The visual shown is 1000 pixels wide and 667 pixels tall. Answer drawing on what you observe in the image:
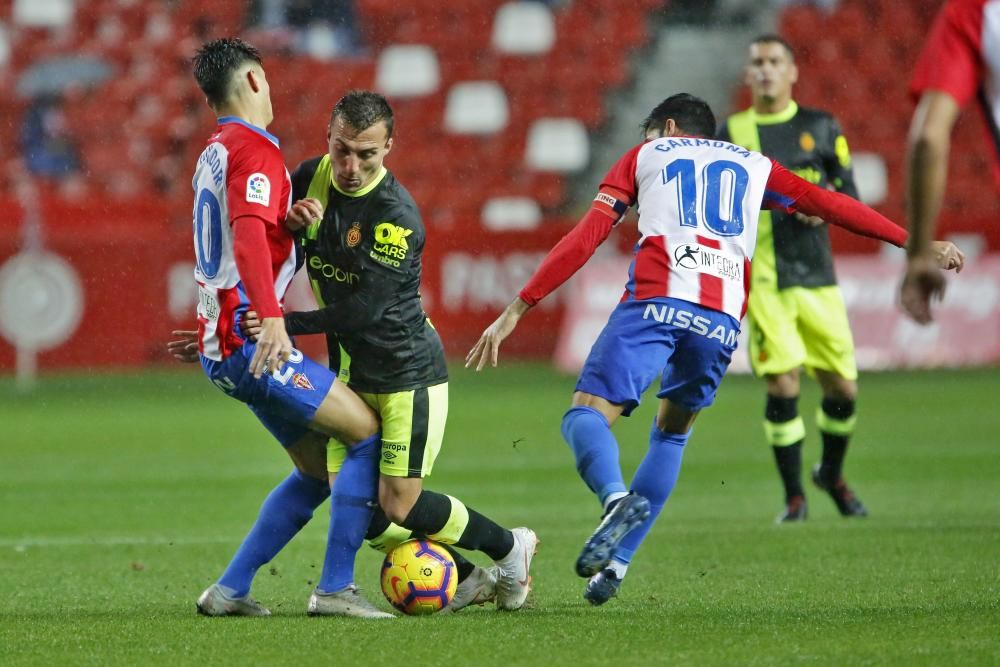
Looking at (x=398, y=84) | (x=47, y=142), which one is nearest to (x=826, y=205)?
(x=398, y=84)

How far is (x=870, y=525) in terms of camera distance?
7633 mm

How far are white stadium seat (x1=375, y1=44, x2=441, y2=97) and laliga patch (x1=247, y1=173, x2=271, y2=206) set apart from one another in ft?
50.2

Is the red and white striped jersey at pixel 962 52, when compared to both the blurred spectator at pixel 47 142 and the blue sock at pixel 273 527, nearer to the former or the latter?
the blue sock at pixel 273 527

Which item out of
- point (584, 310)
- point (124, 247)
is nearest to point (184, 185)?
point (124, 247)

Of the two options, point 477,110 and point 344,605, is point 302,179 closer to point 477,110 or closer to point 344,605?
point 344,605

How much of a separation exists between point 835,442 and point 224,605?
400 centimetres

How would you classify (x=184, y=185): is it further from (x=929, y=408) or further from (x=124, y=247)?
(x=929, y=408)

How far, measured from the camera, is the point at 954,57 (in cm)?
396

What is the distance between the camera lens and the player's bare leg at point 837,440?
8.20m

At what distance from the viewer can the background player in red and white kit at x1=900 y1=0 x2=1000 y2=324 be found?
3793mm

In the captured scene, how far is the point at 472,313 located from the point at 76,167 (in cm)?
573

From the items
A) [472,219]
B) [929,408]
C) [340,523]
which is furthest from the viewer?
[472,219]

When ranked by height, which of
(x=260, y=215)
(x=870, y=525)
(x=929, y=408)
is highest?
(x=260, y=215)

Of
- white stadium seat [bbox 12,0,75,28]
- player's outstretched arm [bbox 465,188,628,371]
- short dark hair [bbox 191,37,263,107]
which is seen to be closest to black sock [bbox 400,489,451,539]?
player's outstretched arm [bbox 465,188,628,371]
